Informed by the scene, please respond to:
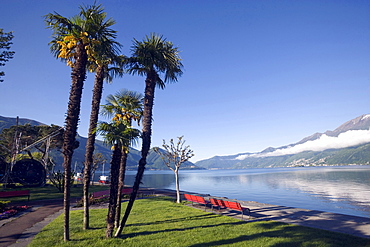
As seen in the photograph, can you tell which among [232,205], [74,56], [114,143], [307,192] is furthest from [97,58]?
[307,192]

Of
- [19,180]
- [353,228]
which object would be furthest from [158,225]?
[19,180]

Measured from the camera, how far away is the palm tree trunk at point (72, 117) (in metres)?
11.1

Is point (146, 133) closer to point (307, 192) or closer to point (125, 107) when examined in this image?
point (125, 107)

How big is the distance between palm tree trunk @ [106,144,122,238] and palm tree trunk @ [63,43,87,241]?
1969 mm

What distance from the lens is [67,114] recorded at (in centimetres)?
1131

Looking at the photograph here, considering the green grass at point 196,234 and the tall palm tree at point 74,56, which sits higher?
the tall palm tree at point 74,56

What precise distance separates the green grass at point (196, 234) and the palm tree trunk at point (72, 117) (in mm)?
1819

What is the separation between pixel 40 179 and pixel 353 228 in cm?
4866

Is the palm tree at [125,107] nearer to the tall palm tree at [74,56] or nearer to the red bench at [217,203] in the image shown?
the tall palm tree at [74,56]

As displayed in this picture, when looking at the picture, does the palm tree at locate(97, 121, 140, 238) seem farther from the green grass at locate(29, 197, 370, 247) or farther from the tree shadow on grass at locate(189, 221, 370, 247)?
the tree shadow on grass at locate(189, 221, 370, 247)

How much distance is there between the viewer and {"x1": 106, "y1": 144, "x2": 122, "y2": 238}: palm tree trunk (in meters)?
11.4

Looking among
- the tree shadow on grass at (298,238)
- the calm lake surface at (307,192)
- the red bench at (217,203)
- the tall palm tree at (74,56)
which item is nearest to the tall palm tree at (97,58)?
the tall palm tree at (74,56)

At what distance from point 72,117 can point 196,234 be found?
8.81 metres

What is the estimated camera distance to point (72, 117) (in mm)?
11250
